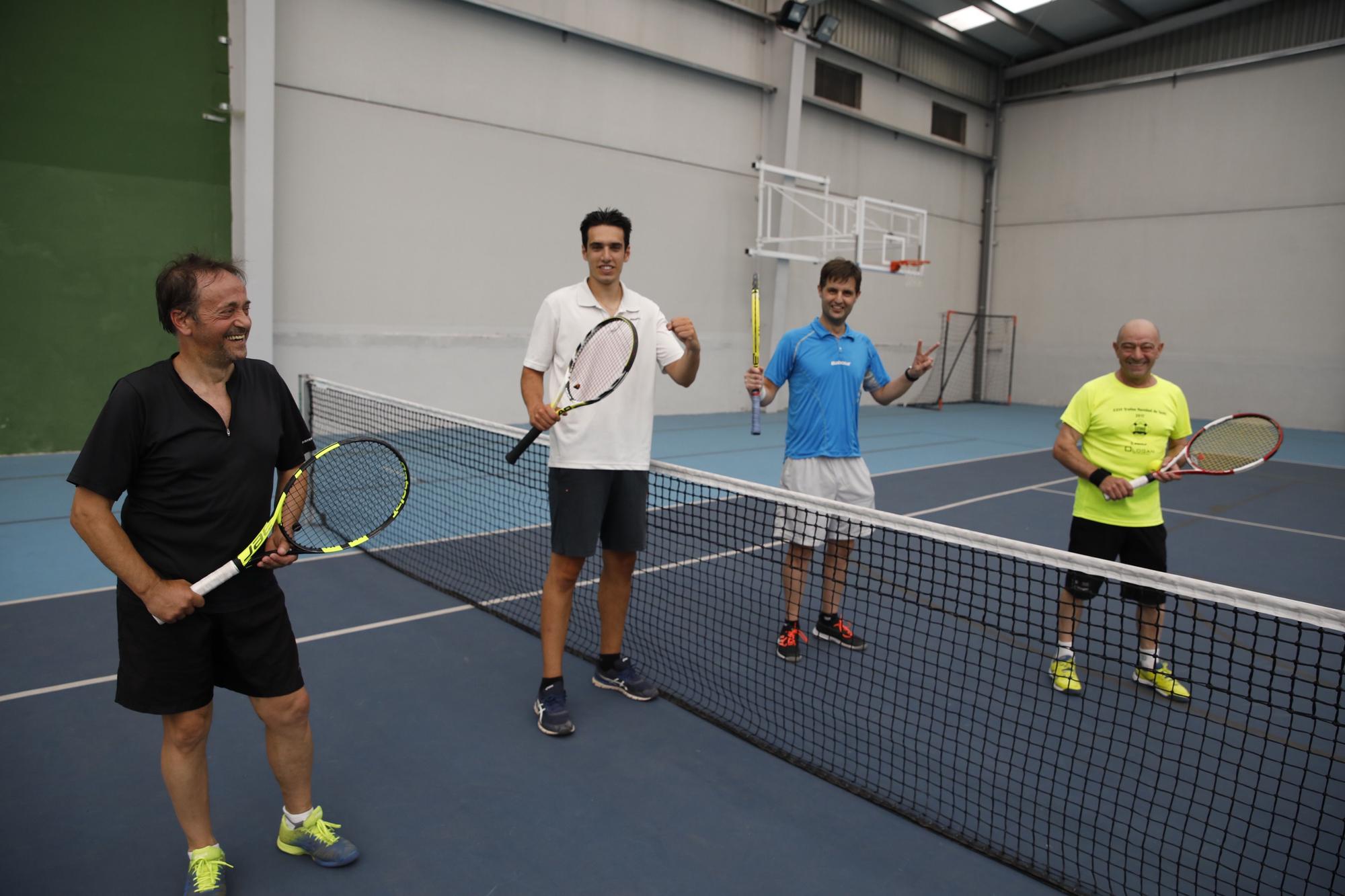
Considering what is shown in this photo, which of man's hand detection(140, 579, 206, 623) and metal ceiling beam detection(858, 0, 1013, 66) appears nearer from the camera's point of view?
man's hand detection(140, 579, 206, 623)

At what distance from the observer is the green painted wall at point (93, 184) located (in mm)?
8367

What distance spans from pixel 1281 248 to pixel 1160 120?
337 cm

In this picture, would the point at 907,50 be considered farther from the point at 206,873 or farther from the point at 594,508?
the point at 206,873

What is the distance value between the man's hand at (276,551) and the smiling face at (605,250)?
1.50 meters

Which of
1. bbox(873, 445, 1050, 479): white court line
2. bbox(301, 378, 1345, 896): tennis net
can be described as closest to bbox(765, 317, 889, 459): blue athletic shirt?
bbox(301, 378, 1345, 896): tennis net

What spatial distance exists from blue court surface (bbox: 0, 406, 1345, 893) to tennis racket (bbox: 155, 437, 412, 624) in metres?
0.88

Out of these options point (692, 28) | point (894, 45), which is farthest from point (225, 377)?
point (894, 45)

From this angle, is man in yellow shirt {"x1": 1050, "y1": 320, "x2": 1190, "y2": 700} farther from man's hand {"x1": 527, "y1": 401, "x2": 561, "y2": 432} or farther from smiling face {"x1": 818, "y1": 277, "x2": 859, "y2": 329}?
man's hand {"x1": 527, "y1": 401, "x2": 561, "y2": 432}

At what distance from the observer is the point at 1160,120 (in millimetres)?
16656

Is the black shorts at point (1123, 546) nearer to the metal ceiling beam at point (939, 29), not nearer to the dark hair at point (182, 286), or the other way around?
the dark hair at point (182, 286)

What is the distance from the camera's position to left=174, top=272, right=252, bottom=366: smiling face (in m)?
2.06

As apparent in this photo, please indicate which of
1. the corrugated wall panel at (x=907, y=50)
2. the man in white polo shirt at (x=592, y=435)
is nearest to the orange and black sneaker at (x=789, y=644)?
the man in white polo shirt at (x=592, y=435)

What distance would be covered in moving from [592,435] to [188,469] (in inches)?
56.6

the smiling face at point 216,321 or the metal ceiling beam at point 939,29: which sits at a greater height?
the metal ceiling beam at point 939,29
